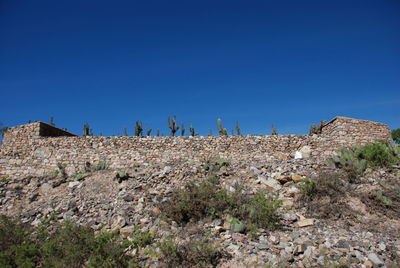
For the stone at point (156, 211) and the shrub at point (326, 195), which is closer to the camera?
the shrub at point (326, 195)

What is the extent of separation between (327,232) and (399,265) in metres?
1.25

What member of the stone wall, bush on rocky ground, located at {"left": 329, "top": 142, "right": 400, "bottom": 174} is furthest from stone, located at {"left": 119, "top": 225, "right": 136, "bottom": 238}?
the stone wall

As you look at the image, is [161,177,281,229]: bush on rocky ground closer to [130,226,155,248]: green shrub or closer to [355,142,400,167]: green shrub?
[130,226,155,248]: green shrub

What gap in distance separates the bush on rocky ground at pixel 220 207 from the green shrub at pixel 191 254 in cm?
109

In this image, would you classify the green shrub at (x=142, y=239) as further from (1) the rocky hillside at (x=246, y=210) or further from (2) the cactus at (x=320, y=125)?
(2) the cactus at (x=320, y=125)

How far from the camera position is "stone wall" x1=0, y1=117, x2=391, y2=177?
1244 centimetres

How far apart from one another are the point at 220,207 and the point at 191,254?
168cm

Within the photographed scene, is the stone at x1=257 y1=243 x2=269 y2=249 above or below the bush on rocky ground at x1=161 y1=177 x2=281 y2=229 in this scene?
below

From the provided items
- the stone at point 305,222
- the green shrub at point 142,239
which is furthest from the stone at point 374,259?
the green shrub at point 142,239

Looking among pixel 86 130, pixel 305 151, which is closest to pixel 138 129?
pixel 86 130

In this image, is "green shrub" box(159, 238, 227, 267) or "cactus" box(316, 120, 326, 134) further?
"cactus" box(316, 120, 326, 134)

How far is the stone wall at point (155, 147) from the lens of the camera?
12438mm

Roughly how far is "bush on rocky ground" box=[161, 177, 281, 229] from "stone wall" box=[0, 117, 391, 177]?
6.10 metres

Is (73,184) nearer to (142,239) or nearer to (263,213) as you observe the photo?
(142,239)
